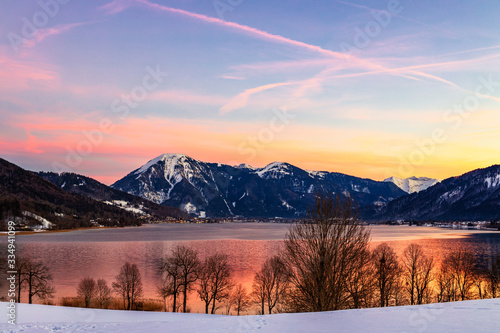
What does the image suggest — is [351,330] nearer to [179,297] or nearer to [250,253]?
[179,297]

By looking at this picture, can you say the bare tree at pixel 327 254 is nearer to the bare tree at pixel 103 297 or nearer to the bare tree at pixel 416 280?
the bare tree at pixel 416 280

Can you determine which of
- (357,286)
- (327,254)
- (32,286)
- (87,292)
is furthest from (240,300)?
(32,286)

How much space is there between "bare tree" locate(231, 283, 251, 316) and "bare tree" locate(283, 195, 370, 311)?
21.5 m

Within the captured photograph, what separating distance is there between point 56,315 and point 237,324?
15647 mm

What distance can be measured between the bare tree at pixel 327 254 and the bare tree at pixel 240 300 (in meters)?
21.5

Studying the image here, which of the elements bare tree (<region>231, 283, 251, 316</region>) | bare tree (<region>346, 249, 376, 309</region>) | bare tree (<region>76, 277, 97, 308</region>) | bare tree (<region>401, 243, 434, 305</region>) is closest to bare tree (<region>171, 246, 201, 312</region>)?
bare tree (<region>231, 283, 251, 316</region>)

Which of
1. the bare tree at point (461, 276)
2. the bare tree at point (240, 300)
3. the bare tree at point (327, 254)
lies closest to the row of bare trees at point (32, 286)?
the bare tree at point (240, 300)

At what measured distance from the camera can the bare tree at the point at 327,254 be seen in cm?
2530

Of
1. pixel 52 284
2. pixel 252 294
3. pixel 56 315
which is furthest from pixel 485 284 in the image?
pixel 52 284

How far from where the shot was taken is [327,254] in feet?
84.1

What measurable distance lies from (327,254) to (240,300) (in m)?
27.7

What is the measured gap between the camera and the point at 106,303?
47.4m

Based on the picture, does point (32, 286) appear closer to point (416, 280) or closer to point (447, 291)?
point (416, 280)

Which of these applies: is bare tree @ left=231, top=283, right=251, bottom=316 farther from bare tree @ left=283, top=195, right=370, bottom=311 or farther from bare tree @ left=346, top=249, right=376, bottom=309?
bare tree @ left=283, top=195, right=370, bottom=311
